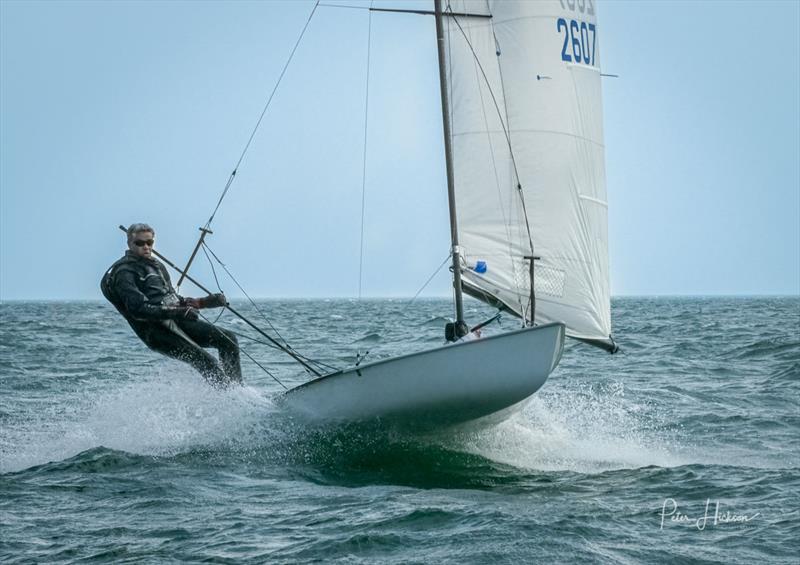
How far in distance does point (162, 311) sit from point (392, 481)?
96.9 inches

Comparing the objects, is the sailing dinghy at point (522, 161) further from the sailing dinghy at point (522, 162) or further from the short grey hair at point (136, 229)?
the short grey hair at point (136, 229)

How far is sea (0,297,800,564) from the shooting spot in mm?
6645

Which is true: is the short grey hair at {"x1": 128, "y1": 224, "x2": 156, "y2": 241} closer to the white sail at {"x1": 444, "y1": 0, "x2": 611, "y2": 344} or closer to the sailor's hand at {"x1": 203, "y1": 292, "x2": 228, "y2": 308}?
the sailor's hand at {"x1": 203, "y1": 292, "x2": 228, "y2": 308}

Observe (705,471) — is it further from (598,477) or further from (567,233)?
(567,233)

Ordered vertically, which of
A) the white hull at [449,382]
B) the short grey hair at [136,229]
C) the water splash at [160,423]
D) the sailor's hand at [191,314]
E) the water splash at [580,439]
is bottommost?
the water splash at [580,439]

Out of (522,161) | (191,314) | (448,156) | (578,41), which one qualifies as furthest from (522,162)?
(191,314)

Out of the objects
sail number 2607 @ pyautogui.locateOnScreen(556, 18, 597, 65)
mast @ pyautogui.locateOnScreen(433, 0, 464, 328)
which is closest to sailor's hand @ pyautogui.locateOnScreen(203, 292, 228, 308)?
mast @ pyautogui.locateOnScreen(433, 0, 464, 328)

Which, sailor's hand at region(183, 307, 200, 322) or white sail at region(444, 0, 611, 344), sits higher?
white sail at region(444, 0, 611, 344)

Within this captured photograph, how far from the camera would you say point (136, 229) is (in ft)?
31.3

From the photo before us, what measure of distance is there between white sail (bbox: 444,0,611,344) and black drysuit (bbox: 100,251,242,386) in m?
2.36

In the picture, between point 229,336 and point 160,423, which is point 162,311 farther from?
point 160,423

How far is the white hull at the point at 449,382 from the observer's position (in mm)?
8719

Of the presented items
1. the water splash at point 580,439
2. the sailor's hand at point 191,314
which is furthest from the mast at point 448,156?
the sailor's hand at point 191,314

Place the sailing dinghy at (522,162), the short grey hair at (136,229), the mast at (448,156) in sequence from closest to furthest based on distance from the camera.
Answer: the short grey hair at (136,229) < the mast at (448,156) < the sailing dinghy at (522,162)
